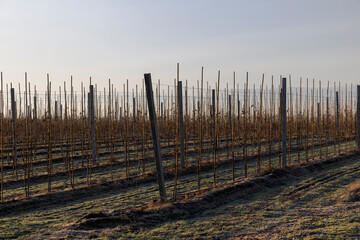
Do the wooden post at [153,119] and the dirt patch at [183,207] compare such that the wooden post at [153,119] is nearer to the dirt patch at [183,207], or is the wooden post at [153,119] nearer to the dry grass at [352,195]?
the dirt patch at [183,207]

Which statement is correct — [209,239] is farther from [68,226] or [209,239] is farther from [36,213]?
[36,213]

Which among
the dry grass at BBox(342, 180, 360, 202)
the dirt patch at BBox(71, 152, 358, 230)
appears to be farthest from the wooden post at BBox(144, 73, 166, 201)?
the dry grass at BBox(342, 180, 360, 202)

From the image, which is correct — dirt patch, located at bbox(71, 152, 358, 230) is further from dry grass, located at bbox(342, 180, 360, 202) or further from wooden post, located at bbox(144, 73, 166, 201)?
dry grass, located at bbox(342, 180, 360, 202)

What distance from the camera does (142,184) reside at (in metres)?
7.68

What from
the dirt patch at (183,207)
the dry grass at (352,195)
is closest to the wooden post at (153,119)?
the dirt patch at (183,207)

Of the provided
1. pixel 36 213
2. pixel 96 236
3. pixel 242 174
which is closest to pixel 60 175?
pixel 36 213

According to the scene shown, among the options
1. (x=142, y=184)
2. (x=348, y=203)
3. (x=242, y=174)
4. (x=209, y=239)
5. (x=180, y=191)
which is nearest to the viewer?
(x=209, y=239)

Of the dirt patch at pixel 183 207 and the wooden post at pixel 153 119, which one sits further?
the wooden post at pixel 153 119

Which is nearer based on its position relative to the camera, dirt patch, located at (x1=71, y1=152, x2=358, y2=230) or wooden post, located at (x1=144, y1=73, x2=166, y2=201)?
dirt patch, located at (x1=71, y1=152, x2=358, y2=230)

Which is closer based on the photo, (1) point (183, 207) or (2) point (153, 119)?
(1) point (183, 207)

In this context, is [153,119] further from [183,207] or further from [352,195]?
[352,195]

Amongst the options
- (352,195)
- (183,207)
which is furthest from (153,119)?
(352,195)

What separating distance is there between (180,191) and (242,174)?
2070mm

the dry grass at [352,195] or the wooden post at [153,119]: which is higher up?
the wooden post at [153,119]
